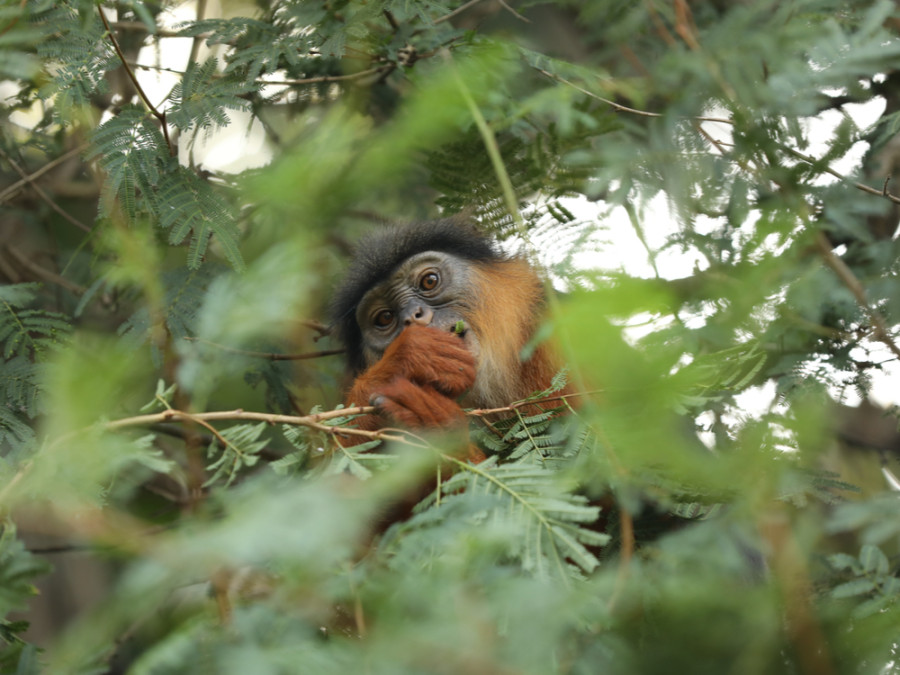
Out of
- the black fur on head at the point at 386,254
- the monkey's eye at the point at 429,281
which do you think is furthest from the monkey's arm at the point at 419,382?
the black fur on head at the point at 386,254

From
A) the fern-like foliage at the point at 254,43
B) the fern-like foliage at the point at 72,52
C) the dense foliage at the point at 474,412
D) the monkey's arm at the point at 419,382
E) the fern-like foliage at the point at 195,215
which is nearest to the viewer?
the dense foliage at the point at 474,412

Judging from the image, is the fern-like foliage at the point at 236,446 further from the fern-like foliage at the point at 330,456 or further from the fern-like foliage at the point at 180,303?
the fern-like foliage at the point at 180,303

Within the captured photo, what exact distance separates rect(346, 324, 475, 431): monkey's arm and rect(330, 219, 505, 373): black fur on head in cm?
83

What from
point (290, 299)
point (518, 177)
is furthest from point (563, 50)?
point (290, 299)

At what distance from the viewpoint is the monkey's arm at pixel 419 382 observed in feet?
9.54

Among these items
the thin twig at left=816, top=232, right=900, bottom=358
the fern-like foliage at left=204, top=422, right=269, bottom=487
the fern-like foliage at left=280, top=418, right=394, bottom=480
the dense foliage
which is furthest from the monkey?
the thin twig at left=816, top=232, right=900, bottom=358

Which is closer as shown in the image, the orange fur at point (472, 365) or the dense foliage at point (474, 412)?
the dense foliage at point (474, 412)

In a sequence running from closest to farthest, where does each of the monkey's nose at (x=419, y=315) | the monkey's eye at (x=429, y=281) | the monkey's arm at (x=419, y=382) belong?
the monkey's arm at (x=419, y=382) → the monkey's nose at (x=419, y=315) → the monkey's eye at (x=429, y=281)

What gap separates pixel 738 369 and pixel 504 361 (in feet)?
5.05

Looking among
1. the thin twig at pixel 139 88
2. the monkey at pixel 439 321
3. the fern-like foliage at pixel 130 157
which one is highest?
the thin twig at pixel 139 88

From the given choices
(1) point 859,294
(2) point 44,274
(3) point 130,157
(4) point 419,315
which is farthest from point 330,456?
(2) point 44,274

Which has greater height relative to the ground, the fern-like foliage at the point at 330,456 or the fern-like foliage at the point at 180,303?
the fern-like foliage at the point at 180,303

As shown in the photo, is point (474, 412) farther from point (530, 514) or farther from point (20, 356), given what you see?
point (20, 356)

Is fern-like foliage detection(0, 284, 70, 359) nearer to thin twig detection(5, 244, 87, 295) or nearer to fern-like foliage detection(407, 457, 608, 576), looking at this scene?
thin twig detection(5, 244, 87, 295)
